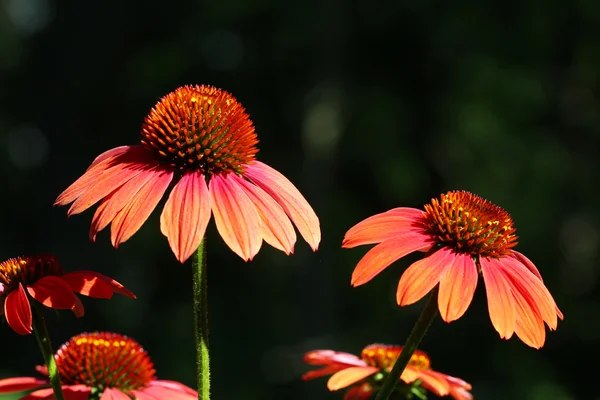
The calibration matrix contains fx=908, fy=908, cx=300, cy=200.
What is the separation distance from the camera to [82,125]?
8.37 metres

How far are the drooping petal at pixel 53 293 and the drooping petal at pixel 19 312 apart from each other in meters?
0.01

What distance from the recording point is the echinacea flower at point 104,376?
113 cm

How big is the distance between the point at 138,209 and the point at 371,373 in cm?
49

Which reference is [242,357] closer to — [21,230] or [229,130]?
[21,230]

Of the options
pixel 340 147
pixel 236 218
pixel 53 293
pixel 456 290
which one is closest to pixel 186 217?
pixel 236 218

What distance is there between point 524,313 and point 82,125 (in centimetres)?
780

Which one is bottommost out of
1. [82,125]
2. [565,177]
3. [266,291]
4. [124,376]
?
[266,291]

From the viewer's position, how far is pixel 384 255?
95cm

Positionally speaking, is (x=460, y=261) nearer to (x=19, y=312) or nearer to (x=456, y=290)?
(x=456, y=290)

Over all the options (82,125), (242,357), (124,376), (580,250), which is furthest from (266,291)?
(124,376)

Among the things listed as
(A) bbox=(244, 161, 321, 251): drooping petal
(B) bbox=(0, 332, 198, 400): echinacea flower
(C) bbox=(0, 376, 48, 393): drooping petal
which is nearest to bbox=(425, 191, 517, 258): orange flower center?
(A) bbox=(244, 161, 321, 251): drooping petal

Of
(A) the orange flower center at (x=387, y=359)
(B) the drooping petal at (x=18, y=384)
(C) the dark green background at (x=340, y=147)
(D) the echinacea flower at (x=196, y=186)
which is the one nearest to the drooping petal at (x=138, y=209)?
(D) the echinacea flower at (x=196, y=186)

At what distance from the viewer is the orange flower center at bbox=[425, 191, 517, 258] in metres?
1.04

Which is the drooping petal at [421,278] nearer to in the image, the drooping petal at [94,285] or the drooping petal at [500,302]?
→ the drooping petal at [500,302]
